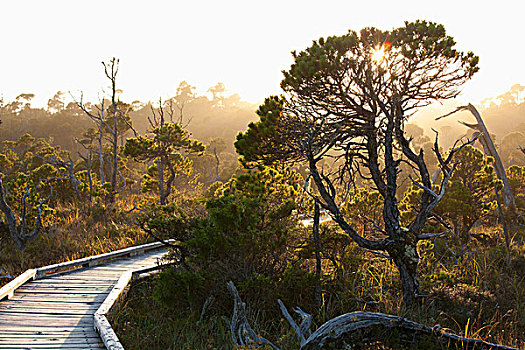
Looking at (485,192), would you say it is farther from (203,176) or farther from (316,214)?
(203,176)

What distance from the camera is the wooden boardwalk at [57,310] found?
15.3 feet

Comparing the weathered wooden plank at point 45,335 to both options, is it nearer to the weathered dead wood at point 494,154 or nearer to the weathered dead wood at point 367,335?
the weathered dead wood at point 367,335

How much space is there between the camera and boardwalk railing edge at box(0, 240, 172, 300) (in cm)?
630

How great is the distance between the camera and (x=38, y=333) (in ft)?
16.1

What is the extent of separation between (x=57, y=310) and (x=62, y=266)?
250cm

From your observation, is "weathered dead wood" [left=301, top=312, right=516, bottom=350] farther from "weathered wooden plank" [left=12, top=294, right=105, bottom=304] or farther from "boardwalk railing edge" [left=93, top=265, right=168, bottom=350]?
"weathered wooden plank" [left=12, top=294, right=105, bottom=304]

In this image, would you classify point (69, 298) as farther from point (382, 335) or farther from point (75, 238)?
point (75, 238)

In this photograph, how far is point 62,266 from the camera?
795 centimetres

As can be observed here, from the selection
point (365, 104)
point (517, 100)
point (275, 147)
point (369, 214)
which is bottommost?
point (369, 214)

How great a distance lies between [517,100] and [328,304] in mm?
104623

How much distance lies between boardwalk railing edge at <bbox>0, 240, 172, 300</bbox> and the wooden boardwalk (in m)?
0.12

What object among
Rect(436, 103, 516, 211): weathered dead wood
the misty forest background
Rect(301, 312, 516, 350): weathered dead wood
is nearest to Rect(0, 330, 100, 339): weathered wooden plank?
the misty forest background

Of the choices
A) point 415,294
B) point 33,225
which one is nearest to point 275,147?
point 415,294

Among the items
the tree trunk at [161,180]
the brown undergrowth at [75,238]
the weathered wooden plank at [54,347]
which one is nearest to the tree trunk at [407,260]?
the weathered wooden plank at [54,347]
